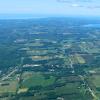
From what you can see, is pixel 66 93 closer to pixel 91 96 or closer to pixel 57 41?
pixel 91 96

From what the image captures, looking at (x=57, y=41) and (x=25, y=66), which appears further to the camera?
(x=57, y=41)

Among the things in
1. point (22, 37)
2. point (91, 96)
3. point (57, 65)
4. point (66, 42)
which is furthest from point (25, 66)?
point (22, 37)

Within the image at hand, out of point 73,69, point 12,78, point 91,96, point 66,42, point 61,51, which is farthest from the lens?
point 66,42

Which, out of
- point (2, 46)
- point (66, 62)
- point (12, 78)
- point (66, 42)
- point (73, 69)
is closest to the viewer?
point (12, 78)

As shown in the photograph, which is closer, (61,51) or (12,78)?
(12,78)

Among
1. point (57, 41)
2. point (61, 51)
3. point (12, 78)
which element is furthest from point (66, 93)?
point (57, 41)

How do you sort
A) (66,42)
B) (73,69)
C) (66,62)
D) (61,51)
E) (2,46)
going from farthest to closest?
(66,42)
(2,46)
(61,51)
(66,62)
(73,69)

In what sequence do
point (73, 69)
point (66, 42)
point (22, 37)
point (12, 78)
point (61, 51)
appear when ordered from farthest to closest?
point (22, 37) < point (66, 42) < point (61, 51) < point (73, 69) < point (12, 78)

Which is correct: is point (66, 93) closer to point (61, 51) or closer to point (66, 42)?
point (61, 51)
